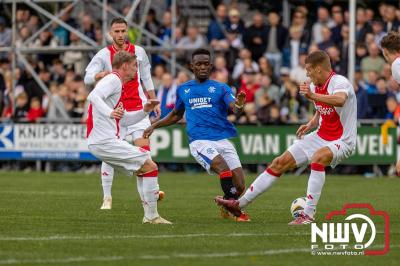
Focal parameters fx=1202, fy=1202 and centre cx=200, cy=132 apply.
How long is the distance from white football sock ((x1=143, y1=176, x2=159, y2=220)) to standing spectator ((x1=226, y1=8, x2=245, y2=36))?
51.1ft

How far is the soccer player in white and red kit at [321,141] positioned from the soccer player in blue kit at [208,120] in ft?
2.45

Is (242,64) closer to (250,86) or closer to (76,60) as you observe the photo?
(250,86)

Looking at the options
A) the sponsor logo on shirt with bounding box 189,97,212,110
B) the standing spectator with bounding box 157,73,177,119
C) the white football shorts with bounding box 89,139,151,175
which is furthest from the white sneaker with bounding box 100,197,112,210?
the standing spectator with bounding box 157,73,177,119

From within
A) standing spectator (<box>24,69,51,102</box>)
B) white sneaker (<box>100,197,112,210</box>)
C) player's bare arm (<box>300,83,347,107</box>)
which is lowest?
white sneaker (<box>100,197,112,210</box>)

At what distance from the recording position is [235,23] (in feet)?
95.3

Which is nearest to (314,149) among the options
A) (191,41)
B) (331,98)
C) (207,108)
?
(331,98)

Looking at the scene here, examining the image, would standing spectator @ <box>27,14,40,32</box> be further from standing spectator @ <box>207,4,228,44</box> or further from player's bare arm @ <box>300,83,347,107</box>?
player's bare arm @ <box>300,83,347,107</box>

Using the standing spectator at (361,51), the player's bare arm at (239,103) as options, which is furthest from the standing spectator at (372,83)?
the player's bare arm at (239,103)

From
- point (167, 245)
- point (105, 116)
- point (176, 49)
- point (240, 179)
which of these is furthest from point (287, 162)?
point (176, 49)

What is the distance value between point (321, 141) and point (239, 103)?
1.08m

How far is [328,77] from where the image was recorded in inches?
558

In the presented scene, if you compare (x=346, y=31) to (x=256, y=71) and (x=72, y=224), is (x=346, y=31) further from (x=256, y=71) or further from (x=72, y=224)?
(x=72, y=224)

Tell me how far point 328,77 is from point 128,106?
383cm

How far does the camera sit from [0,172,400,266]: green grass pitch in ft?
34.2
